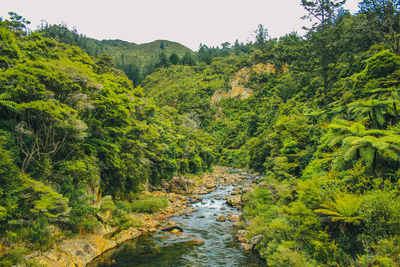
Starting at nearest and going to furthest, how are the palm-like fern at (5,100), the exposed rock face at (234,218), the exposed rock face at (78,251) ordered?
the palm-like fern at (5,100)
the exposed rock face at (78,251)
the exposed rock face at (234,218)

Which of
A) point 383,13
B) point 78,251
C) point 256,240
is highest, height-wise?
point 383,13

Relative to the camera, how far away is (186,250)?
1362 cm

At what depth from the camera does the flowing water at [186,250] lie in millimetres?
12023

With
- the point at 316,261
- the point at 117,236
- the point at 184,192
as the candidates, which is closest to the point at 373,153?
the point at 316,261

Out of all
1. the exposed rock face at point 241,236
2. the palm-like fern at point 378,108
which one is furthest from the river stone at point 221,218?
the palm-like fern at point 378,108

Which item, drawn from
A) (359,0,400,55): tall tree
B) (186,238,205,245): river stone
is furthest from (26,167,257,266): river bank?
(359,0,400,55): tall tree

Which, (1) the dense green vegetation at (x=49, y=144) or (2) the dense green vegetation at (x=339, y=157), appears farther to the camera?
(1) the dense green vegetation at (x=49, y=144)

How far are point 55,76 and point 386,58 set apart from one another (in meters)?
21.6

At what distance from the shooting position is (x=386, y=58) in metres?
15.8

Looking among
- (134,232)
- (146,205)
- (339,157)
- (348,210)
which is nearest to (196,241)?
(134,232)

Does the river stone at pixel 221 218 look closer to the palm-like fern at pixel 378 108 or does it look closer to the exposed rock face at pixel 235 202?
the exposed rock face at pixel 235 202

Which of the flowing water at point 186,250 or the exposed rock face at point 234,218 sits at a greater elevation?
the flowing water at point 186,250

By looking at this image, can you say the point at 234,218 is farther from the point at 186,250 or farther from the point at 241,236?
the point at 186,250

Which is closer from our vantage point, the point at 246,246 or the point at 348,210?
the point at 348,210
